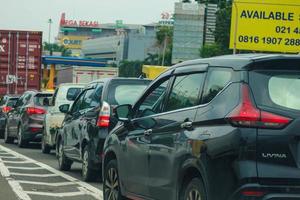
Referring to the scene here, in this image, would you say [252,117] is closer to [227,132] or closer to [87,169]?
[227,132]

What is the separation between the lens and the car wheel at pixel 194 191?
6.24m

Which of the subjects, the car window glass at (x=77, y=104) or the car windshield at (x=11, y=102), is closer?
the car window glass at (x=77, y=104)

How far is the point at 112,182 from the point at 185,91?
2.20 metres

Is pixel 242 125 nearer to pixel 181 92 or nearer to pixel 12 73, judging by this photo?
pixel 181 92

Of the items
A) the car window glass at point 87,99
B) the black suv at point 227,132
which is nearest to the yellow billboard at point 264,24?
the car window glass at point 87,99

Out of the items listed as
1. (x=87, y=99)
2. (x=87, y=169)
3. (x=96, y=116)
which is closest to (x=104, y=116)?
(x=96, y=116)

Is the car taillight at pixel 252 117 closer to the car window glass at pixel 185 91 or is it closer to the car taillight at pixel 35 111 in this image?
the car window glass at pixel 185 91

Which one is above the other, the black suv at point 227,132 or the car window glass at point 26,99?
the black suv at point 227,132

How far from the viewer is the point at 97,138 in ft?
38.8

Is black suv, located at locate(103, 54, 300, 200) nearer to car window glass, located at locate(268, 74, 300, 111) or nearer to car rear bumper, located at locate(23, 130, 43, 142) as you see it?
car window glass, located at locate(268, 74, 300, 111)

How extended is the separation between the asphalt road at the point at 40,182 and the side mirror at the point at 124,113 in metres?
2.37

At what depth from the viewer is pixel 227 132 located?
234 inches

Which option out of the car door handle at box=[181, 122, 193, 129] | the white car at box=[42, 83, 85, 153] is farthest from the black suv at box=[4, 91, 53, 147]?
the car door handle at box=[181, 122, 193, 129]

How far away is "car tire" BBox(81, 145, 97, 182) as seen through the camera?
12148 mm
